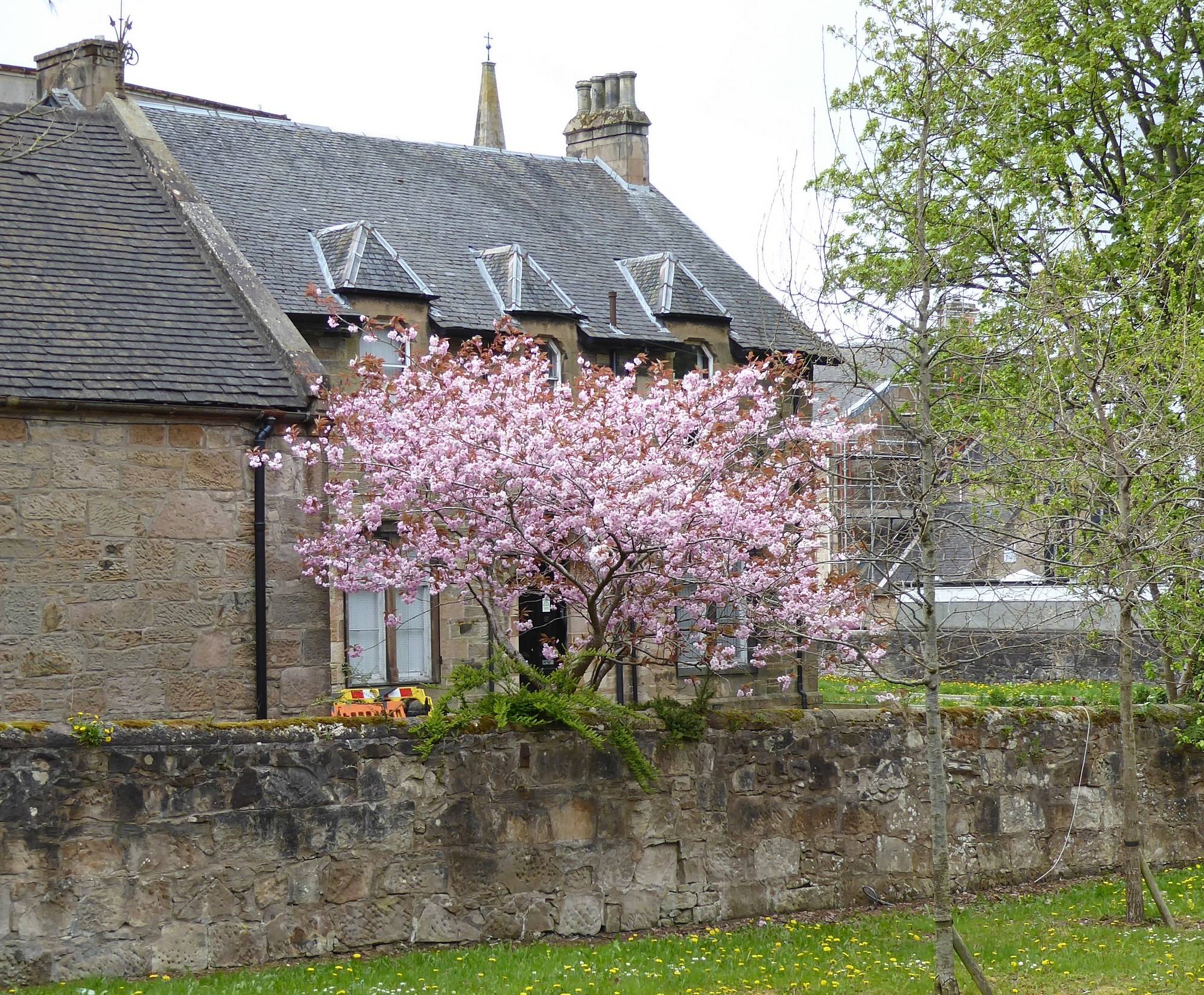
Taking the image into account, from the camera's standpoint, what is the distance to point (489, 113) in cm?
4184

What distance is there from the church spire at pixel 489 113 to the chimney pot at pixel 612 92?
40.4 ft

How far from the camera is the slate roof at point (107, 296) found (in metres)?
14.9

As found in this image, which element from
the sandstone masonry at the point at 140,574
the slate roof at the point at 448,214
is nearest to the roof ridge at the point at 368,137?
the slate roof at the point at 448,214

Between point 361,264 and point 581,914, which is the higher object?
point 361,264

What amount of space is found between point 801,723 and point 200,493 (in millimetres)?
6879

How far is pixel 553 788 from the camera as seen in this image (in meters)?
10.4

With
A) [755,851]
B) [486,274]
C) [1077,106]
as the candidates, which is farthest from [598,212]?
[755,851]

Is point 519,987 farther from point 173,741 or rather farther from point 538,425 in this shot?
point 538,425

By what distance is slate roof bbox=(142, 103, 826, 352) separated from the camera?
72.8 feet

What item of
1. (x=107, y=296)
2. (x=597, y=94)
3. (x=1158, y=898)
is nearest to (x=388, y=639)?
(x=107, y=296)

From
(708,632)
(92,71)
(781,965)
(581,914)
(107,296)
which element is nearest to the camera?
(781,965)

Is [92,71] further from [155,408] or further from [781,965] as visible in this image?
[781,965]

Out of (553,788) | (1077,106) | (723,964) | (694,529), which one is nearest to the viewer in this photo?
(723,964)

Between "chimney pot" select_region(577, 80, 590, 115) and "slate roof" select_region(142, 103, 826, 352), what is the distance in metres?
2.10
